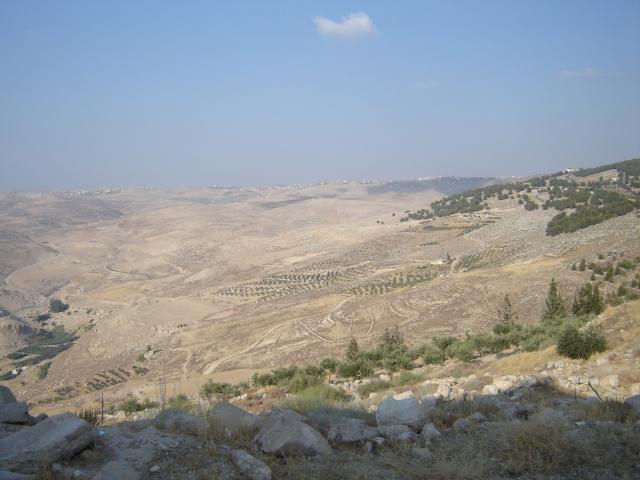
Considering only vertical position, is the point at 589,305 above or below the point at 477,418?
below

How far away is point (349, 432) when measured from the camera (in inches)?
224

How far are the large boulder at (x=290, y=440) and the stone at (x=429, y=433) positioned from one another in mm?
1302

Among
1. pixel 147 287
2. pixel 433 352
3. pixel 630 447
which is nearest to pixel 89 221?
pixel 147 287

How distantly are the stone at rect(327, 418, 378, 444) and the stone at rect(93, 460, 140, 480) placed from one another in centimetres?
233

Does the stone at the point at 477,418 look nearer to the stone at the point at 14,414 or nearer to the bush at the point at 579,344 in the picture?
the bush at the point at 579,344

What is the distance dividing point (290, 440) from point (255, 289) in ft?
148

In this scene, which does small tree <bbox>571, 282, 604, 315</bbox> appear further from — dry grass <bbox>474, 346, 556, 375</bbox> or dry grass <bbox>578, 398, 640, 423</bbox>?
dry grass <bbox>578, 398, 640, 423</bbox>

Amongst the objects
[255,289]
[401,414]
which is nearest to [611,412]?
[401,414]

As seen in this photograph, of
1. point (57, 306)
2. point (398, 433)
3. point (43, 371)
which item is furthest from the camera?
point (57, 306)

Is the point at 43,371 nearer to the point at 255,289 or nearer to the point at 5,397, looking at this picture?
the point at 255,289

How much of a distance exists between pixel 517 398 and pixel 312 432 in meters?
4.75

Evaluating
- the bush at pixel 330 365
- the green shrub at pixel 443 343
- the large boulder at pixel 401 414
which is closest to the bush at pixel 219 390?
the bush at pixel 330 365

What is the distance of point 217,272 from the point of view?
63875 mm

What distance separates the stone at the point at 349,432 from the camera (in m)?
5.60
